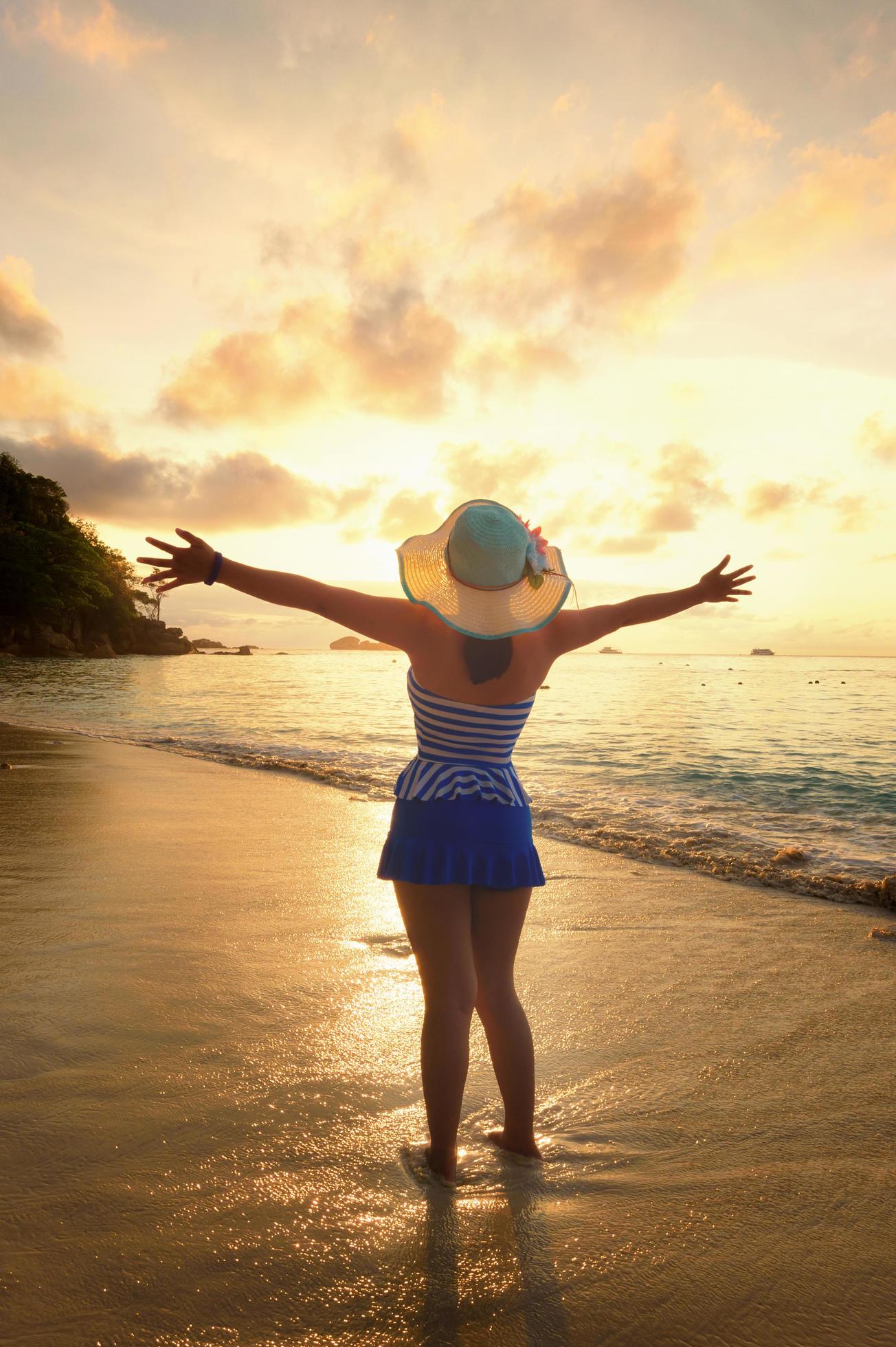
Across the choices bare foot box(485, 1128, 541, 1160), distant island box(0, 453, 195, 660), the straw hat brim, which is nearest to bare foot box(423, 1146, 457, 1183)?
bare foot box(485, 1128, 541, 1160)

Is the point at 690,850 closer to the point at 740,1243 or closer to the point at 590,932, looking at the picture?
the point at 590,932

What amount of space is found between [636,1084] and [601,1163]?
54 cm

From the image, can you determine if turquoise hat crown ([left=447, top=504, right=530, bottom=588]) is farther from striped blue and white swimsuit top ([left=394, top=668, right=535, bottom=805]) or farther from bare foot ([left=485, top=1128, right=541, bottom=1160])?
bare foot ([left=485, top=1128, right=541, bottom=1160])

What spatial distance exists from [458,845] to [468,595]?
78 centimetres

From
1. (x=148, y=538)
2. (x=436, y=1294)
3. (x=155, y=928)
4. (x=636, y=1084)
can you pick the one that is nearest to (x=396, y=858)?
(x=436, y=1294)

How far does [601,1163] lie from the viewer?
259 centimetres

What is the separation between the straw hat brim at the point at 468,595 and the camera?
2453mm

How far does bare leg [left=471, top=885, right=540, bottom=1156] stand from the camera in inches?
99.5

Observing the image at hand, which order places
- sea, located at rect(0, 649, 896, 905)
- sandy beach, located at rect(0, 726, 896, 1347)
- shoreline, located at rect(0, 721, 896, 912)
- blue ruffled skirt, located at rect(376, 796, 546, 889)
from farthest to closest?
sea, located at rect(0, 649, 896, 905)
shoreline, located at rect(0, 721, 896, 912)
blue ruffled skirt, located at rect(376, 796, 546, 889)
sandy beach, located at rect(0, 726, 896, 1347)

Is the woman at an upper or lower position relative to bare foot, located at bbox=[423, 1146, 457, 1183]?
upper

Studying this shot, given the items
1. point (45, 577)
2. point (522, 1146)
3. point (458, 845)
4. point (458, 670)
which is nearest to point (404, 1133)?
point (522, 1146)

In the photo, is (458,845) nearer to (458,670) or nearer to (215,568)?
(458,670)

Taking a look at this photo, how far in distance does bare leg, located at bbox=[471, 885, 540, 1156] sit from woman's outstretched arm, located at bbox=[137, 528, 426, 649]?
2.87ft

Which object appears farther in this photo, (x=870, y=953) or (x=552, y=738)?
(x=552, y=738)
